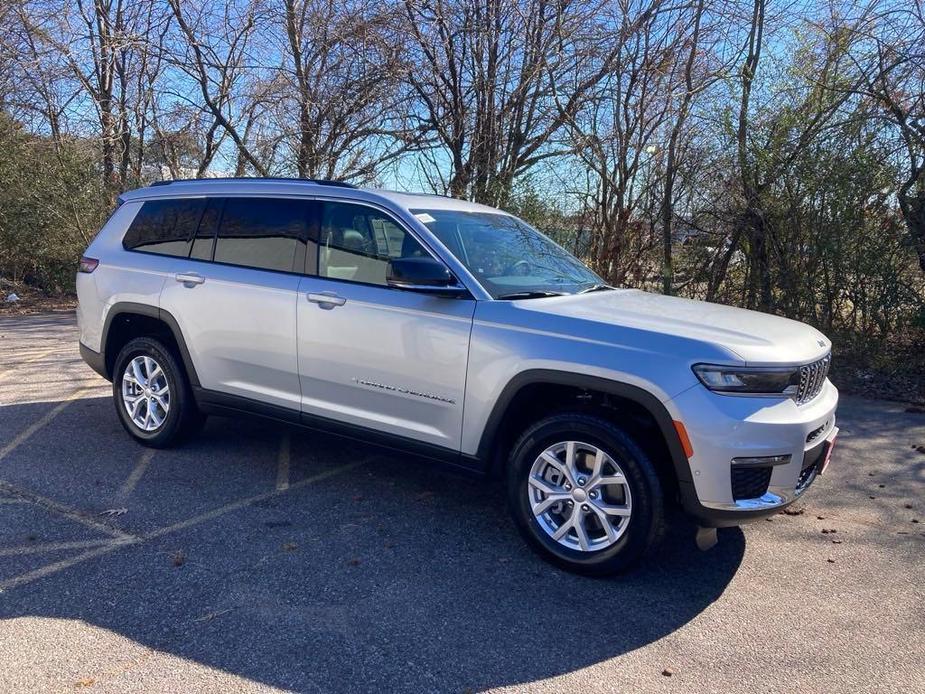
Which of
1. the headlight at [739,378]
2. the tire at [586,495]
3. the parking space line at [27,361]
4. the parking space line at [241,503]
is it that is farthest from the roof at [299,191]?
the parking space line at [27,361]

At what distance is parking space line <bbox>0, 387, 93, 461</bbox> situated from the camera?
543 centimetres

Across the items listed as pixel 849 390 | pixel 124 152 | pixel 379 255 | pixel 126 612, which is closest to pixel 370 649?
pixel 126 612

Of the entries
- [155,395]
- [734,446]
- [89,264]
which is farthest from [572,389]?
[89,264]

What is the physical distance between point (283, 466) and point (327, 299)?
1.45m

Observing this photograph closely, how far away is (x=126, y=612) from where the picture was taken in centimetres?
Answer: 327

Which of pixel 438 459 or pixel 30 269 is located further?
pixel 30 269

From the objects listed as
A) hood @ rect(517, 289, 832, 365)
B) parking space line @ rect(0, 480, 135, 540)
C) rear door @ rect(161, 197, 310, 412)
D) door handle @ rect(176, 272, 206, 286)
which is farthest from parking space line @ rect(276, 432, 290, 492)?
hood @ rect(517, 289, 832, 365)

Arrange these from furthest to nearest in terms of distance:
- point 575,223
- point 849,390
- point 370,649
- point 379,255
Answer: point 575,223 < point 849,390 < point 379,255 < point 370,649

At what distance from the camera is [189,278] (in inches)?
201

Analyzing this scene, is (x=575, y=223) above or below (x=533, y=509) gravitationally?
above

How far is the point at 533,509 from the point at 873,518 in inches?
94.0

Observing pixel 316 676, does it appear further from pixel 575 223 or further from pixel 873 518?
pixel 575 223

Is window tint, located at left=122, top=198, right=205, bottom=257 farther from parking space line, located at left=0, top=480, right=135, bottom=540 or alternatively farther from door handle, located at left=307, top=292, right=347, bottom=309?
parking space line, located at left=0, top=480, right=135, bottom=540

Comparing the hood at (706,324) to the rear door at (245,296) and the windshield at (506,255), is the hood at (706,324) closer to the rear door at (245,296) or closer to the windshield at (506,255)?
the windshield at (506,255)
